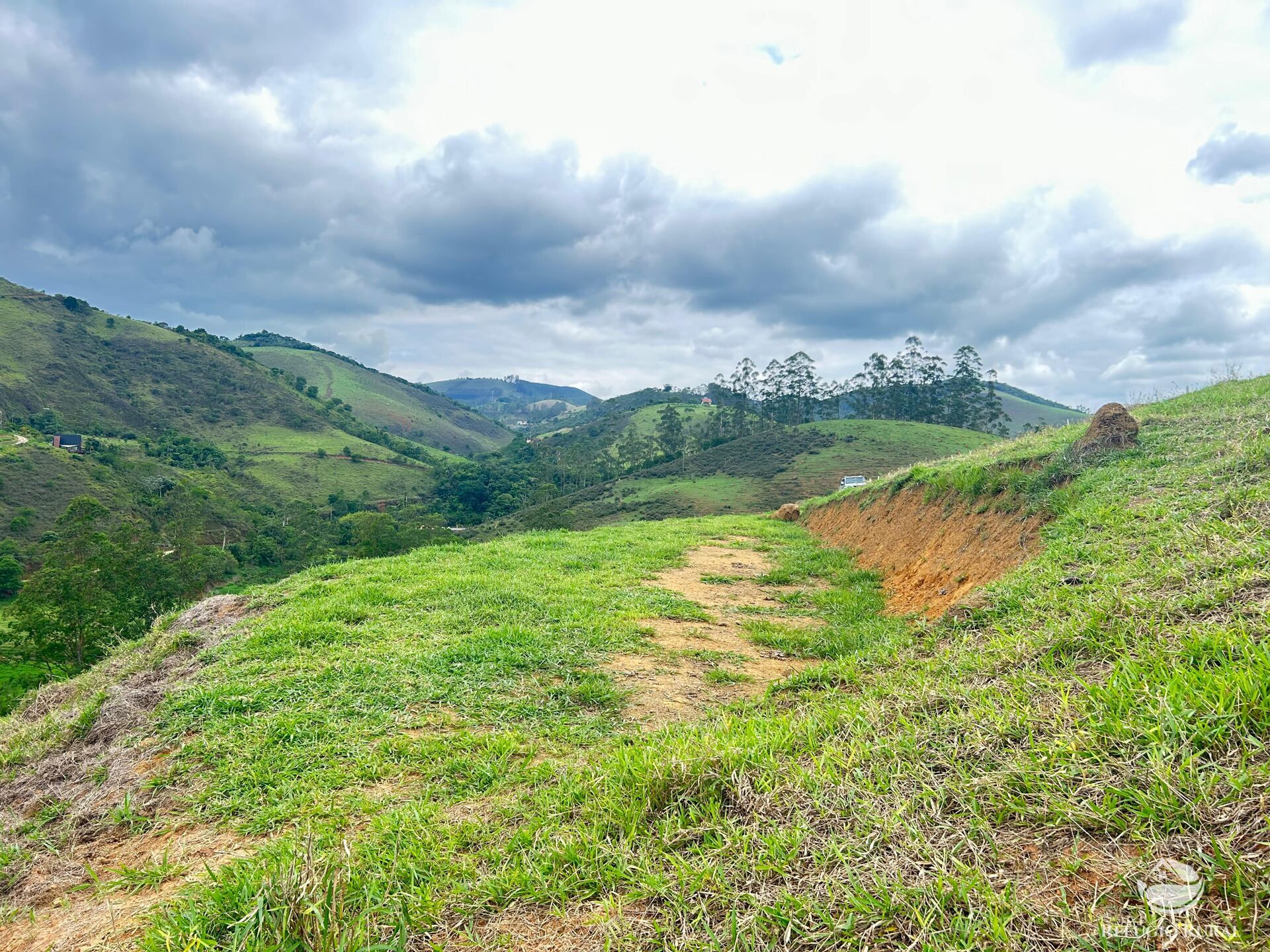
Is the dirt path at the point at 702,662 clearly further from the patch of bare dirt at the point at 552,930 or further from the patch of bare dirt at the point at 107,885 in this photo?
the patch of bare dirt at the point at 107,885

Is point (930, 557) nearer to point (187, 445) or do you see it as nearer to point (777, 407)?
point (777, 407)

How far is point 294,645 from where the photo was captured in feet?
19.9

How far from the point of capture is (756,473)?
218 ft

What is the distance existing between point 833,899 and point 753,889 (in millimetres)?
330

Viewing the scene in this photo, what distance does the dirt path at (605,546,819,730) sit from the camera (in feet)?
16.8

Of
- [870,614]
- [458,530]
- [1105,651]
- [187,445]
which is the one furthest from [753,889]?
[187,445]

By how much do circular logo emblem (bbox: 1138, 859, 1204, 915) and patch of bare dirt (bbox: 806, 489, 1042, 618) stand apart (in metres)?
4.14

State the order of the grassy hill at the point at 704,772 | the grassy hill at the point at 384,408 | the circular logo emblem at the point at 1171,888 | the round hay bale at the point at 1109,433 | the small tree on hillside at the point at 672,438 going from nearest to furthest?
the circular logo emblem at the point at 1171,888 < the grassy hill at the point at 704,772 < the round hay bale at the point at 1109,433 < the small tree on hillside at the point at 672,438 < the grassy hill at the point at 384,408

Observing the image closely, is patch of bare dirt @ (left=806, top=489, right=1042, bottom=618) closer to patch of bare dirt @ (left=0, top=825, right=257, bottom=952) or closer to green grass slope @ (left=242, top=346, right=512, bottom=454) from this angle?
patch of bare dirt @ (left=0, top=825, right=257, bottom=952)

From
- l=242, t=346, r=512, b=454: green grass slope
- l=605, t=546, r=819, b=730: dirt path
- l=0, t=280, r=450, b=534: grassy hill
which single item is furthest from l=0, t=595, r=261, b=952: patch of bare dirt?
l=242, t=346, r=512, b=454: green grass slope

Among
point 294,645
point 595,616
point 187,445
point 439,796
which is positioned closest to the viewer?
point 439,796

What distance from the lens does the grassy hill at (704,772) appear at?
212 cm

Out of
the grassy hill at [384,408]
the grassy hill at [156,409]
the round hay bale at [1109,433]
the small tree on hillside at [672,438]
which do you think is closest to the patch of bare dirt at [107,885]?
the round hay bale at [1109,433]

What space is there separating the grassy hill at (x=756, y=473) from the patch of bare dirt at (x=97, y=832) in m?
46.2
